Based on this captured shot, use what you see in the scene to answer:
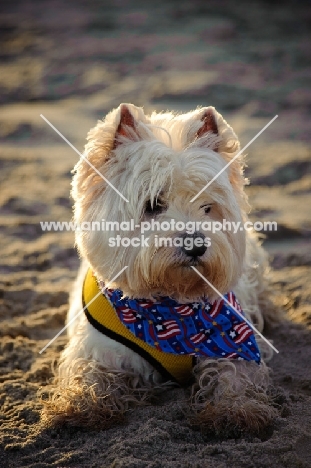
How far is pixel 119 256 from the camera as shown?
10.1 feet

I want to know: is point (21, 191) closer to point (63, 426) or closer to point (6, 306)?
point (6, 306)

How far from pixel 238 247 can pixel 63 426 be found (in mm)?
1260

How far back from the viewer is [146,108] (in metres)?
8.44

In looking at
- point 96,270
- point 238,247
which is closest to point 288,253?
point 238,247

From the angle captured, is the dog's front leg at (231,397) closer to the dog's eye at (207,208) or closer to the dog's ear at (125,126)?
the dog's eye at (207,208)

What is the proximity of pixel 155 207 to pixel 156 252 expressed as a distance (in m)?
0.26

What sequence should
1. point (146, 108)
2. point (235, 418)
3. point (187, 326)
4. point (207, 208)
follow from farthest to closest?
point (146, 108) < point (187, 326) < point (207, 208) < point (235, 418)

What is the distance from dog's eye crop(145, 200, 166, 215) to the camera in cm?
309

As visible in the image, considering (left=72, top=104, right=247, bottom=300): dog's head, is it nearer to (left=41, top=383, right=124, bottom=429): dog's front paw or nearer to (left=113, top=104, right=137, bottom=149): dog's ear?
(left=113, top=104, right=137, bottom=149): dog's ear

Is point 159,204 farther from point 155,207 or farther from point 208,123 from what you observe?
point 208,123

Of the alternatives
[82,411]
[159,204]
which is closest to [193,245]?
[159,204]

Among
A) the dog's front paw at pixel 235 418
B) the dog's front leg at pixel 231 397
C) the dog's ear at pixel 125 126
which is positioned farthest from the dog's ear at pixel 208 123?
the dog's front paw at pixel 235 418

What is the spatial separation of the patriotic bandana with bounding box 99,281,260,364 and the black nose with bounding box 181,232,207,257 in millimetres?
418

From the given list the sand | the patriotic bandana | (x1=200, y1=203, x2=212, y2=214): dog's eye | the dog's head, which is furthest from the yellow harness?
(x1=200, y1=203, x2=212, y2=214): dog's eye
